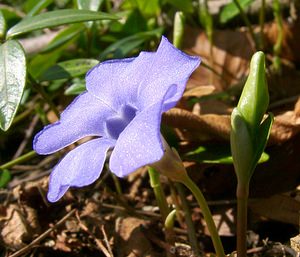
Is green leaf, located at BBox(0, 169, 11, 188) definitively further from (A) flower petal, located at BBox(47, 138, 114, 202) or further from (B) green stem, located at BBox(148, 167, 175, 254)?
(A) flower petal, located at BBox(47, 138, 114, 202)

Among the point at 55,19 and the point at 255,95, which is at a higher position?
the point at 55,19

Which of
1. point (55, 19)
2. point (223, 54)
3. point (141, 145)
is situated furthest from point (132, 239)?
point (223, 54)

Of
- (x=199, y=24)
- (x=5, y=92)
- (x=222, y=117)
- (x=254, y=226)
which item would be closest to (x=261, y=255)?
(x=254, y=226)

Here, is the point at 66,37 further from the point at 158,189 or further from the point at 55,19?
the point at 158,189

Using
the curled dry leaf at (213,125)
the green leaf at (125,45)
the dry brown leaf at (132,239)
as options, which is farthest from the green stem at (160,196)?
the green leaf at (125,45)

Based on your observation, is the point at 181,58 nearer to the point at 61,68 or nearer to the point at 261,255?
the point at 261,255

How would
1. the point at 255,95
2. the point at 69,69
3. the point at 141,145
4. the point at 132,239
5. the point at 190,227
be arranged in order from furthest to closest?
the point at 69,69 → the point at 132,239 → the point at 190,227 → the point at 255,95 → the point at 141,145

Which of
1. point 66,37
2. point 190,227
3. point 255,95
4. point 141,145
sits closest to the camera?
point 141,145
